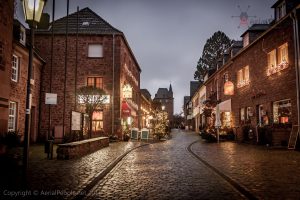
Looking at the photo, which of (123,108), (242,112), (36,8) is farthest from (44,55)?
(36,8)

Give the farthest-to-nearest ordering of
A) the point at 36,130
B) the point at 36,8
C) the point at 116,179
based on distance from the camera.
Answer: the point at 36,130 < the point at 116,179 < the point at 36,8

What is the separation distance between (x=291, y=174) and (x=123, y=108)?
21529mm

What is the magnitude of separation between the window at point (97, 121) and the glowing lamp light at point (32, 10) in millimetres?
20943

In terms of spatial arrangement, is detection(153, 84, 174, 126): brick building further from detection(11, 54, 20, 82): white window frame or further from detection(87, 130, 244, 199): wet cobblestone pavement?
detection(87, 130, 244, 199): wet cobblestone pavement

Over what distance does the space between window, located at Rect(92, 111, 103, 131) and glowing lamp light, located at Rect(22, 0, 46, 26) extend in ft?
68.7

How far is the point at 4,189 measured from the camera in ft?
22.4

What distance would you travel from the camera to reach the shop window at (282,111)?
19539 mm

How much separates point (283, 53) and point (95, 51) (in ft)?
51.5

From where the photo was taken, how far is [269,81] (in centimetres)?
2184

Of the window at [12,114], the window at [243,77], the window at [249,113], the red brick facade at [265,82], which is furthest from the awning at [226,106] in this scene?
the window at [12,114]

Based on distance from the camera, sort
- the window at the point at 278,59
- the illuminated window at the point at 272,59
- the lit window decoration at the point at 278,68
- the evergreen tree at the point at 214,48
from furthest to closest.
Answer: the evergreen tree at the point at 214,48 < the illuminated window at the point at 272,59 < the window at the point at 278,59 < the lit window decoration at the point at 278,68

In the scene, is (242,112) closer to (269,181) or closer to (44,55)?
(44,55)

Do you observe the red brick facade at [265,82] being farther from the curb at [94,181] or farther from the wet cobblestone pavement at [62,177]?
the wet cobblestone pavement at [62,177]

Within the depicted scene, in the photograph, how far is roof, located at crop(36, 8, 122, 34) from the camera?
2888cm
